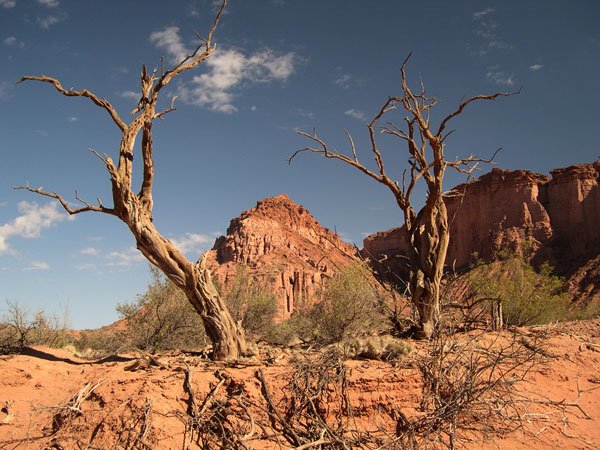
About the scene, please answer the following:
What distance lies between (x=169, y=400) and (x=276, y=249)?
227 feet

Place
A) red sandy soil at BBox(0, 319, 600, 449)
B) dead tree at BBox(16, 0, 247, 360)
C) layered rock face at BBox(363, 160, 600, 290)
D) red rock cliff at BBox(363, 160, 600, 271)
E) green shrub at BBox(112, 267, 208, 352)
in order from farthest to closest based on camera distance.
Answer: red rock cliff at BBox(363, 160, 600, 271) < layered rock face at BBox(363, 160, 600, 290) < green shrub at BBox(112, 267, 208, 352) < dead tree at BBox(16, 0, 247, 360) < red sandy soil at BBox(0, 319, 600, 449)

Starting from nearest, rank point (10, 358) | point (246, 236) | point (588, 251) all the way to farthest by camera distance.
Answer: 1. point (10, 358)
2. point (588, 251)
3. point (246, 236)

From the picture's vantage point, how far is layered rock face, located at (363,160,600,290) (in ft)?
159

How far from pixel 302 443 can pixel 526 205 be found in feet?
180

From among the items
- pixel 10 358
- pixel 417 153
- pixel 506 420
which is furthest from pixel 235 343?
pixel 417 153

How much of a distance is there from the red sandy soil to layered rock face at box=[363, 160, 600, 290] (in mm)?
41103

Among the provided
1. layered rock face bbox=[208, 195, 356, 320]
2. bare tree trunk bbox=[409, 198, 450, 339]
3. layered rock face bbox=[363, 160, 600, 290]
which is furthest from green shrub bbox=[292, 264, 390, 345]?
layered rock face bbox=[208, 195, 356, 320]

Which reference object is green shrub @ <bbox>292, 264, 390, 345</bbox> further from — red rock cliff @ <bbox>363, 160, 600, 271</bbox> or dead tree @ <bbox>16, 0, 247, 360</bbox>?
red rock cliff @ <bbox>363, 160, 600, 271</bbox>

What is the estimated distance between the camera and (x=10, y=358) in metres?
6.34

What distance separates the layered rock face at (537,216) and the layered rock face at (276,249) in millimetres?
17751

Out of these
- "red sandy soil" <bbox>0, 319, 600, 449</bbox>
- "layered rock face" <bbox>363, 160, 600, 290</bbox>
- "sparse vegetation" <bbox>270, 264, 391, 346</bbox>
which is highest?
"layered rock face" <bbox>363, 160, 600, 290</bbox>

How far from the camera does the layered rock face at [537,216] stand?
4841 cm

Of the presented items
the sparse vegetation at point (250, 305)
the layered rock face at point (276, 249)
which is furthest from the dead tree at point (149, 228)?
the layered rock face at point (276, 249)

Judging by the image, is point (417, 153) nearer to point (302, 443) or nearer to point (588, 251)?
point (302, 443)
